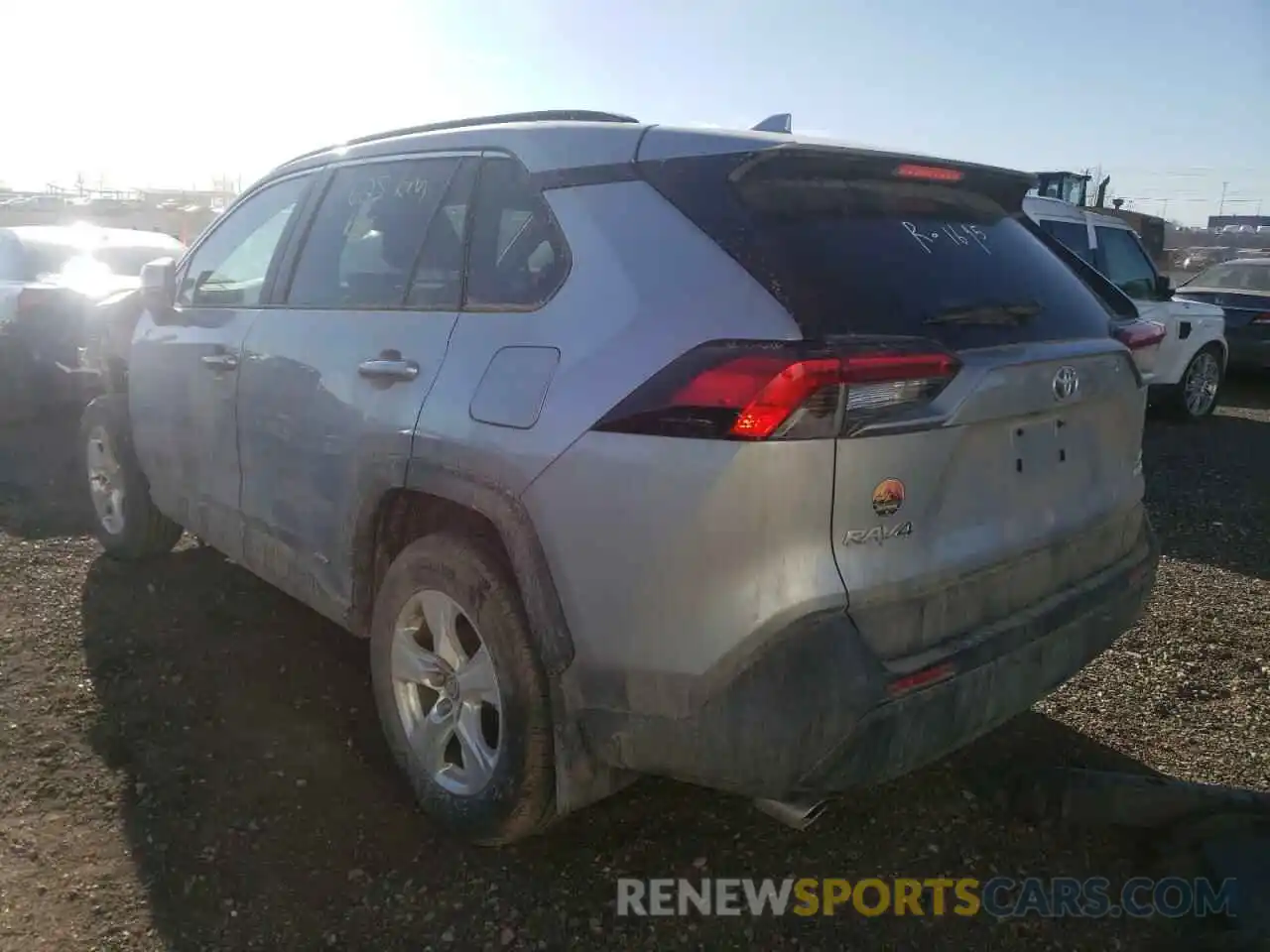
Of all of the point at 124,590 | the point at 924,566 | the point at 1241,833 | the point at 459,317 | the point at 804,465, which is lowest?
the point at 124,590

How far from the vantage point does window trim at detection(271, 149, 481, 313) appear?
2.90 metres

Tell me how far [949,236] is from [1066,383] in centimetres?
48

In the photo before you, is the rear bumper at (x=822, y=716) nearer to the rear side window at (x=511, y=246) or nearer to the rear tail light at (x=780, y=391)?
Result: the rear tail light at (x=780, y=391)

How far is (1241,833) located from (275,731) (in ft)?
9.41

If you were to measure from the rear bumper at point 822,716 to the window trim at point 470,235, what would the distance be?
975 mm

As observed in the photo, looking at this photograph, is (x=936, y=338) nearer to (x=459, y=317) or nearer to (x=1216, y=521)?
(x=459, y=317)

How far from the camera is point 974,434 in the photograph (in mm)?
2262

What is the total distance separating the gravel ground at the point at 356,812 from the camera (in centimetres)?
251

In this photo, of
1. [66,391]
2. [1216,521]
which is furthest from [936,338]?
[66,391]

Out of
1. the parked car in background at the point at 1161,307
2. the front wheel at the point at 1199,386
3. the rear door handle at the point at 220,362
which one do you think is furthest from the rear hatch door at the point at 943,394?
the front wheel at the point at 1199,386

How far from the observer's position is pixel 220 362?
3.74 m

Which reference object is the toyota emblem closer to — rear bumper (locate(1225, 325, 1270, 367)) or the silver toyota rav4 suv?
the silver toyota rav4 suv

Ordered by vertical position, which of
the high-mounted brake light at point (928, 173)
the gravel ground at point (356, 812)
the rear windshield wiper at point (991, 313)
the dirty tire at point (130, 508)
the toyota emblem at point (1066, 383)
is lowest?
the gravel ground at point (356, 812)

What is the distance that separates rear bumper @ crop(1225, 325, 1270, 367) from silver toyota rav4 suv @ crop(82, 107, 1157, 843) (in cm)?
1000
